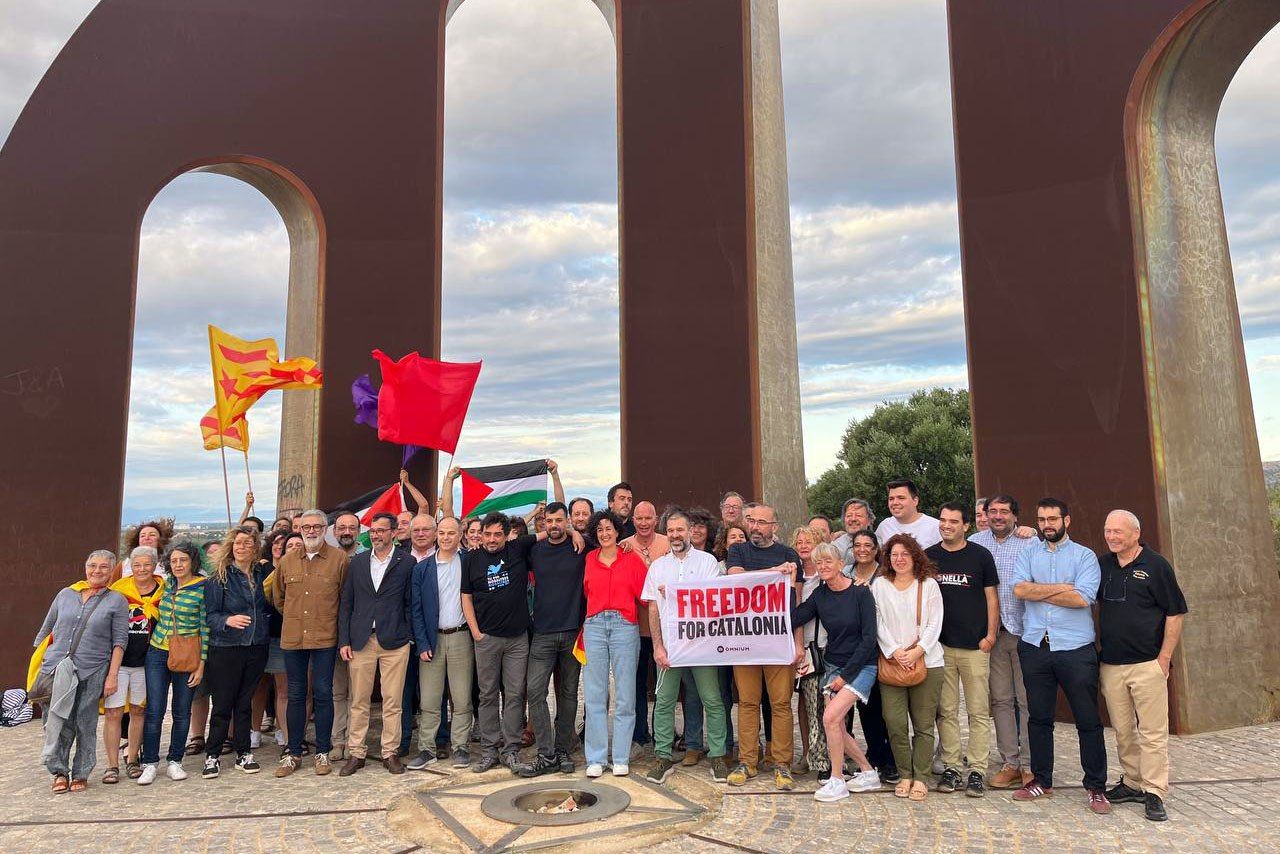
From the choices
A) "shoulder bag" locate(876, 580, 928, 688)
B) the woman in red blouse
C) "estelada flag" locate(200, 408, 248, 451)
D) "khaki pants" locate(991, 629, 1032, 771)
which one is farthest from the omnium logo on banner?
"estelada flag" locate(200, 408, 248, 451)

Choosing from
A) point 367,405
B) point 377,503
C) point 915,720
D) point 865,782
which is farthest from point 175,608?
point 915,720

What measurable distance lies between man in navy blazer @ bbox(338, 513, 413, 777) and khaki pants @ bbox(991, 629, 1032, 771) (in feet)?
13.6

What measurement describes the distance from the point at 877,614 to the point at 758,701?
1.04 meters

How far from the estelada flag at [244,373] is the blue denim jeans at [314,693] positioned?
3523mm

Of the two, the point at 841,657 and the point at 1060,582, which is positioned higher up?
the point at 1060,582

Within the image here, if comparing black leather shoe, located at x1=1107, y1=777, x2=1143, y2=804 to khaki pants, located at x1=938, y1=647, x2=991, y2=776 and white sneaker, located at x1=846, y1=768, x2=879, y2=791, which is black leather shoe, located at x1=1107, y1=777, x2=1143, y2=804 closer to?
khaki pants, located at x1=938, y1=647, x2=991, y2=776

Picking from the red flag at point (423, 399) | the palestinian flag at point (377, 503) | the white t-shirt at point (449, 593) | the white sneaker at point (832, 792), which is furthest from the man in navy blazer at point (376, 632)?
the white sneaker at point (832, 792)

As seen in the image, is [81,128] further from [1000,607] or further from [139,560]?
[1000,607]

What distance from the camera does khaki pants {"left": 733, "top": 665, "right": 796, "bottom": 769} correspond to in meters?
5.68

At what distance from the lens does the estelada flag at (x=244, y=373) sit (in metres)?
8.96

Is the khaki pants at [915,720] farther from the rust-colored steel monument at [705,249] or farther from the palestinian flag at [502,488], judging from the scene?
the palestinian flag at [502,488]

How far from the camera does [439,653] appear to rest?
6.24m

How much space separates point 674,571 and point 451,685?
73.8 inches

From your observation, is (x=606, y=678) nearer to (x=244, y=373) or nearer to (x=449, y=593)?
(x=449, y=593)
